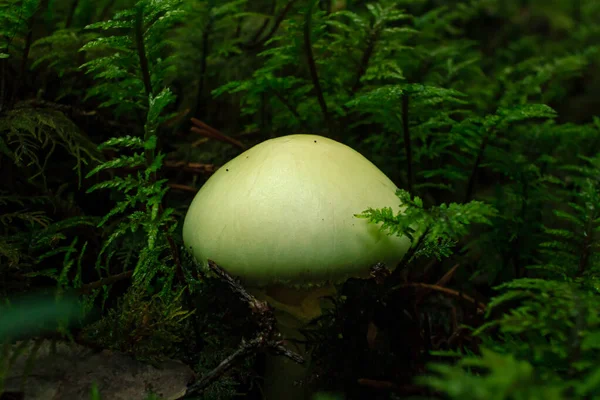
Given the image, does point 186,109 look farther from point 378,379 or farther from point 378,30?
point 378,379

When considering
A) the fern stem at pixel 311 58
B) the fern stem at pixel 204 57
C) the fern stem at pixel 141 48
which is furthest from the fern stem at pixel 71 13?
the fern stem at pixel 311 58

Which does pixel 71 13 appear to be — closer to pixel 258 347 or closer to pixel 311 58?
pixel 311 58

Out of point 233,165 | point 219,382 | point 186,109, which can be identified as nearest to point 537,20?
point 186,109

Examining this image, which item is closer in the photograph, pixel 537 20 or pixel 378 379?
pixel 378 379

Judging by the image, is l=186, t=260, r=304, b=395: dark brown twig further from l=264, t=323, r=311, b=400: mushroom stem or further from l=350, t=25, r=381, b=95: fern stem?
l=350, t=25, r=381, b=95: fern stem

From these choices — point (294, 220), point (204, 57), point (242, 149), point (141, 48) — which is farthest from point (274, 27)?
point (294, 220)

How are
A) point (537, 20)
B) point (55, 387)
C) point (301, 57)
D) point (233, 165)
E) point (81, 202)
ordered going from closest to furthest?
1. point (55, 387)
2. point (233, 165)
3. point (81, 202)
4. point (301, 57)
5. point (537, 20)

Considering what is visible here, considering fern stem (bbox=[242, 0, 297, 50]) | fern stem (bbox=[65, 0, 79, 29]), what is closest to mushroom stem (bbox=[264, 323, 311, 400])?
fern stem (bbox=[242, 0, 297, 50])

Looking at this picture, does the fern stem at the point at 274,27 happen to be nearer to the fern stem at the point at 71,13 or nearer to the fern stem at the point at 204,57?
the fern stem at the point at 204,57
